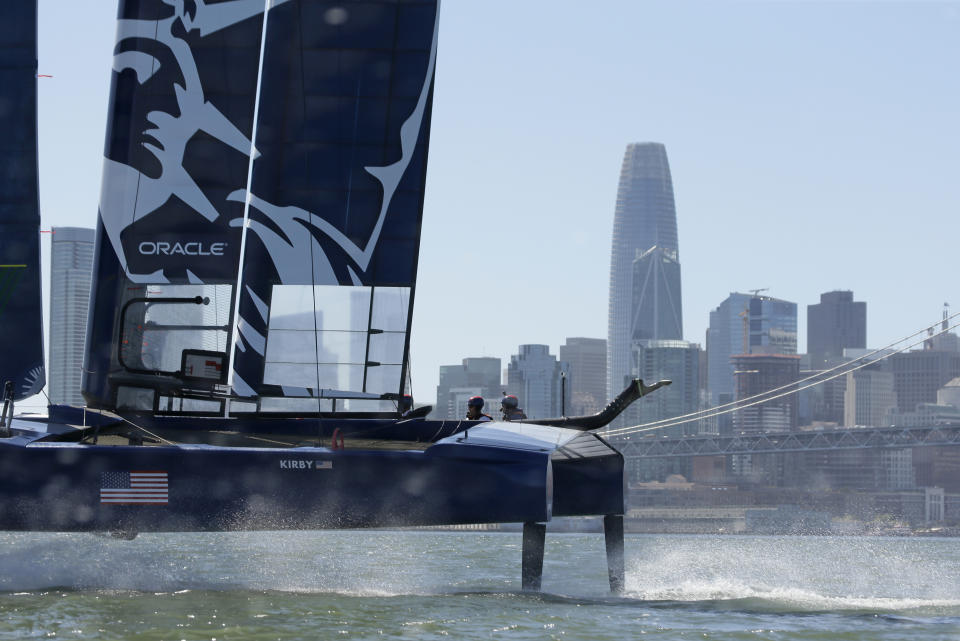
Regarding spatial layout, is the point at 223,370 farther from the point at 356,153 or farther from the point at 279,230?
the point at 356,153

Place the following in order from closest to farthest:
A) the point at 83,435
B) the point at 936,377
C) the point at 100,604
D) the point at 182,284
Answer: the point at 100,604
the point at 83,435
the point at 182,284
the point at 936,377

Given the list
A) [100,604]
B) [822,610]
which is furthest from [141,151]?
[822,610]

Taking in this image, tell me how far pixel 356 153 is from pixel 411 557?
6.74 m

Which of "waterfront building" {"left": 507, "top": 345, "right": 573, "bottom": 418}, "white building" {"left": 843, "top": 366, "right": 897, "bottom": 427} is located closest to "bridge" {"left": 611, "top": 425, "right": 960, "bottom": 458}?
"waterfront building" {"left": 507, "top": 345, "right": 573, "bottom": 418}

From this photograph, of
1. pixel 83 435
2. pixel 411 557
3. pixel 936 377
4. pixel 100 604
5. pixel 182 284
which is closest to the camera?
pixel 100 604

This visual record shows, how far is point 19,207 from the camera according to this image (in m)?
9.62

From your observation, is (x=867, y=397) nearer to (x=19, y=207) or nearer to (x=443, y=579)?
(x=443, y=579)

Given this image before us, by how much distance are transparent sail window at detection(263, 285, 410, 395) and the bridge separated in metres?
55.7

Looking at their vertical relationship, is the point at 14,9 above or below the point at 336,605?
above

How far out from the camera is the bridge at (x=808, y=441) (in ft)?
228

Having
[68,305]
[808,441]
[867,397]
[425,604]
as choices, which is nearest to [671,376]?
[867,397]

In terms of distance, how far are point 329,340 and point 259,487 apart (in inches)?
74.6

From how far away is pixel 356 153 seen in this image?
997cm

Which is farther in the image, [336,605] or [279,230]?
[279,230]
